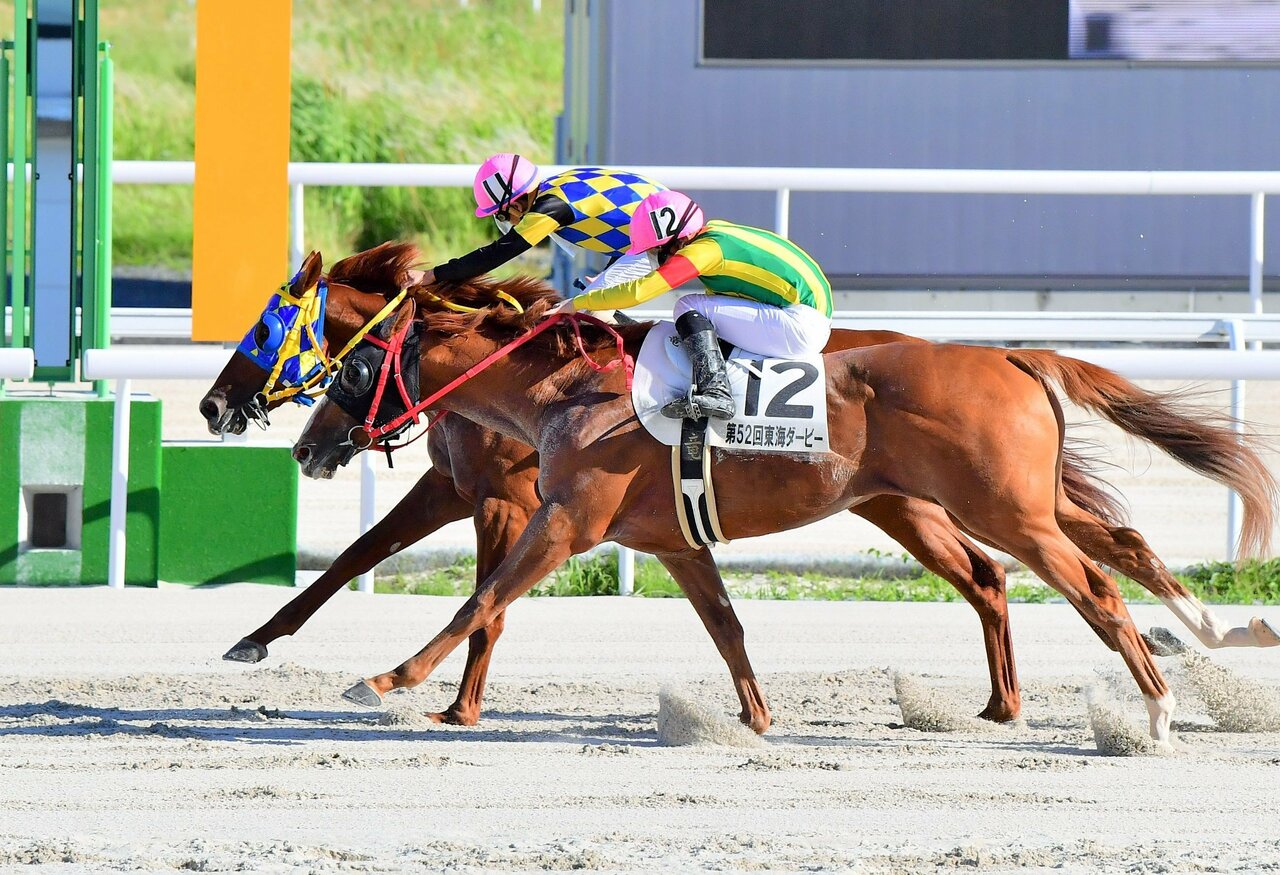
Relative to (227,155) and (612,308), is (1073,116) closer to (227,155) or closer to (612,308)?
(227,155)

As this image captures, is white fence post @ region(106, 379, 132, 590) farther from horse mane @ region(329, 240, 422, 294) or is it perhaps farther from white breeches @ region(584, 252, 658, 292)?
white breeches @ region(584, 252, 658, 292)

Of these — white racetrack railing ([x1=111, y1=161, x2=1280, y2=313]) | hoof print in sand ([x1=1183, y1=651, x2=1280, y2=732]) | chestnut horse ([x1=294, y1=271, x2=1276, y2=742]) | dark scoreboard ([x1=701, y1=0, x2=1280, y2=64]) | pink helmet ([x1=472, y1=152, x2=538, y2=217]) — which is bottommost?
hoof print in sand ([x1=1183, y1=651, x2=1280, y2=732])

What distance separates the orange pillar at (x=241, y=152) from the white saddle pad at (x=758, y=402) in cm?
232

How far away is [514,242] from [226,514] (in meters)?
2.31

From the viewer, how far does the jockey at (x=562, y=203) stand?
550 centimetres

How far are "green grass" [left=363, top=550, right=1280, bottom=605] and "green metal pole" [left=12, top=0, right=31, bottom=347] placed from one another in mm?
1731

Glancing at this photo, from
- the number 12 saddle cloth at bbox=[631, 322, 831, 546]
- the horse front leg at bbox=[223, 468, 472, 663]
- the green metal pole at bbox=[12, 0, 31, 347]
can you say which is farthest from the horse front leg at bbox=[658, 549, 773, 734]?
the green metal pole at bbox=[12, 0, 31, 347]

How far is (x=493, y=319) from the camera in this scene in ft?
17.5

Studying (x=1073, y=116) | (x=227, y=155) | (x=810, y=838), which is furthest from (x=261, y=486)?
(x=1073, y=116)

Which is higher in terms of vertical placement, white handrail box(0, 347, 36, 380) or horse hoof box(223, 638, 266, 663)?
white handrail box(0, 347, 36, 380)

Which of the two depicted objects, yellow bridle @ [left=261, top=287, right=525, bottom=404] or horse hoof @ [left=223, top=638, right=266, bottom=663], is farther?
horse hoof @ [left=223, top=638, right=266, bottom=663]

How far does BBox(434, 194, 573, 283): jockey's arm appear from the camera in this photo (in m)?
5.29

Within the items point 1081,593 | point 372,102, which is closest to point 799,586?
point 1081,593

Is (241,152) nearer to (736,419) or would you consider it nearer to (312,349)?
(312,349)
